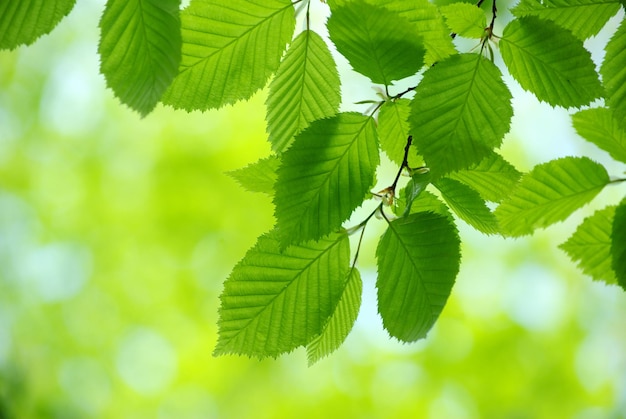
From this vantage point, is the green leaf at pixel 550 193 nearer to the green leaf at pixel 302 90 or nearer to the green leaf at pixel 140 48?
the green leaf at pixel 302 90

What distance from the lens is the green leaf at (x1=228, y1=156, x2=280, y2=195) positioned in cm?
57

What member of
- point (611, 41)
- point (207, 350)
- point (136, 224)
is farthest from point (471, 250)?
point (611, 41)

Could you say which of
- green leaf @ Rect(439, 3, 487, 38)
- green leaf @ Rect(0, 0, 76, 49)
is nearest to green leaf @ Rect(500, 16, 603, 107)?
green leaf @ Rect(439, 3, 487, 38)

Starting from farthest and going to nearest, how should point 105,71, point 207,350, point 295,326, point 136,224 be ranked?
1. point 136,224
2. point 207,350
3. point 295,326
4. point 105,71

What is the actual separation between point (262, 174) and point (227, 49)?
0.13 m

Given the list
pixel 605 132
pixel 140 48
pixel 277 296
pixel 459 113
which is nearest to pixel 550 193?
pixel 605 132

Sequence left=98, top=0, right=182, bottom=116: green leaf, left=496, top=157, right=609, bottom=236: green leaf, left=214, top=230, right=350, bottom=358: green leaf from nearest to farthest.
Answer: left=98, top=0, right=182, bottom=116: green leaf → left=214, top=230, right=350, bottom=358: green leaf → left=496, top=157, right=609, bottom=236: green leaf

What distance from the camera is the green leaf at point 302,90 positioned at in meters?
0.55

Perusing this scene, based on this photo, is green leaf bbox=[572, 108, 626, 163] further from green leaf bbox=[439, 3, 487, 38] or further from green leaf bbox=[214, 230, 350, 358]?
green leaf bbox=[214, 230, 350, 358]

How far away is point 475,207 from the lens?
537 mm

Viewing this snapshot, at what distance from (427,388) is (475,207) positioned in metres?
5.37

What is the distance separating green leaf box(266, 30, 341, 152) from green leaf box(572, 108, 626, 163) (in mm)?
323

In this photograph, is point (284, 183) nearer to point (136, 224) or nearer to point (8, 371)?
point (136, 224)

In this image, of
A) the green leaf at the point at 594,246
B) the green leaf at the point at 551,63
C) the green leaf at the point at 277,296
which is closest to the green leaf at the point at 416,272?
the green leaf at the point at 277,296
